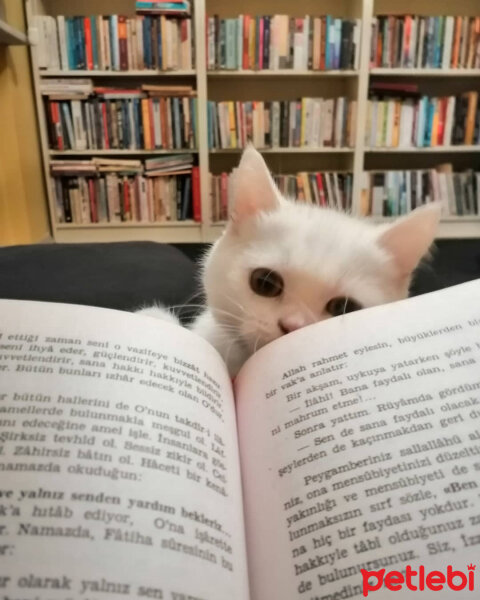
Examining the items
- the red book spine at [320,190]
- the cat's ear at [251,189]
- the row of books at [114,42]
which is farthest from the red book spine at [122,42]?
the cat's ear at [251,189]

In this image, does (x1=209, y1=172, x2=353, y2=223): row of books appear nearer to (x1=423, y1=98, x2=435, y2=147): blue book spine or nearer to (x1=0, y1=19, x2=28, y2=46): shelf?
(x1=423, y1=98, x2=435, y2=147): blue book spine

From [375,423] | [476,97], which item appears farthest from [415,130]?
[375,423]

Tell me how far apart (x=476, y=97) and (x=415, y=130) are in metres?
0.34

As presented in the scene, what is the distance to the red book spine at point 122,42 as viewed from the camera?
7.30ft

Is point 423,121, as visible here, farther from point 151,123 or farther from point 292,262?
point 292,262

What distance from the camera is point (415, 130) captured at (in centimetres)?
249

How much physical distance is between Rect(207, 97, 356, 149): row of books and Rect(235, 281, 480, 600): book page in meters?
2.12

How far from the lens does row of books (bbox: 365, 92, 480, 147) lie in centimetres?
244

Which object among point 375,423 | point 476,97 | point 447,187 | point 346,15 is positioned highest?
point 346,15

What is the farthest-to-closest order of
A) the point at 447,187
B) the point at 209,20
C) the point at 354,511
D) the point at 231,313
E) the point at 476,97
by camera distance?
the point at 447,187 → the point at 476,97 → the point at 209,20 → the point at 231,313 → the point at 354,511

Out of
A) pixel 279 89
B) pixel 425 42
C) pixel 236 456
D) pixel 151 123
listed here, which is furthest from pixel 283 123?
pixel 236 456

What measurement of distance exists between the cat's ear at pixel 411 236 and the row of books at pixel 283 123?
1.93 metres

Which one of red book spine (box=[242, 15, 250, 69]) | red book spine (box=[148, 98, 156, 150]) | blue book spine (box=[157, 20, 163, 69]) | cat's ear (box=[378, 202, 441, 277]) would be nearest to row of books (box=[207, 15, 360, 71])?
red book spine (box=[242, 15, 250, 69])

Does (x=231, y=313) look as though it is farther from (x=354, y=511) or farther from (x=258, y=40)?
(x=258, y=40)
